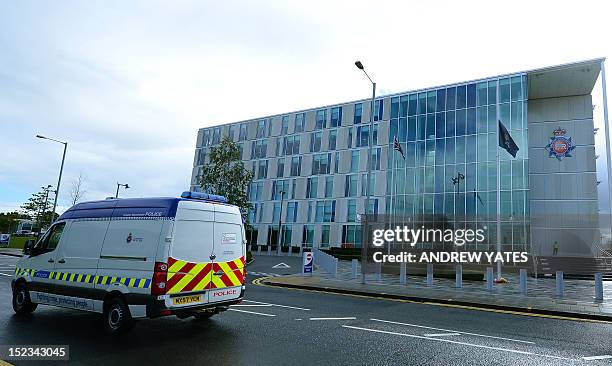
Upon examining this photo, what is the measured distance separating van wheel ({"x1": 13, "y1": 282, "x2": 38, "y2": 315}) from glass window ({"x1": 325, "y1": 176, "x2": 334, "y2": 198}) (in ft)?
137

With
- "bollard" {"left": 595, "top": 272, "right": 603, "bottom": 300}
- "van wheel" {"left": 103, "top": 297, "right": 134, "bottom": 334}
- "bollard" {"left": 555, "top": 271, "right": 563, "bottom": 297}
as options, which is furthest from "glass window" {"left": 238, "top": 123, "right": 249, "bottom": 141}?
"van wheel" {"left": 103, "top": 297, "right": 134, "bottom": 334}

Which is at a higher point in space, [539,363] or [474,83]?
[474,83]

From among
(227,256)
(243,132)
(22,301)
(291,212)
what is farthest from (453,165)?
(22,301)

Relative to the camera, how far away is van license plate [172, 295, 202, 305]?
22.0 ft

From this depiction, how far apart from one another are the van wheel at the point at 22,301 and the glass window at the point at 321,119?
4503 cm

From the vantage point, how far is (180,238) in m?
6.93

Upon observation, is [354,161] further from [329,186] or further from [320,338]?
[320,338]

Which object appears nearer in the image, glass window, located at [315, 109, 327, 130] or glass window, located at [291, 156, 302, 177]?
glass window, located at [315, 109, 327, 130]

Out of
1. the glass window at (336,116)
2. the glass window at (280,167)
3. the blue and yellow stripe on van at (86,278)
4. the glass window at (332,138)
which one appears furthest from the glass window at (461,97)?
the blue and yellow stripe on van at (86,278)

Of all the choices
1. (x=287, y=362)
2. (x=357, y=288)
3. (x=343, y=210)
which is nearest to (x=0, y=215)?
(x=343, y=210)

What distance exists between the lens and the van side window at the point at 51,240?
8.35 meters

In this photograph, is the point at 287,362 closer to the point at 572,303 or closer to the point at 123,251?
the point at 123,251

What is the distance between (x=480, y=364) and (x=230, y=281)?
15.0ft

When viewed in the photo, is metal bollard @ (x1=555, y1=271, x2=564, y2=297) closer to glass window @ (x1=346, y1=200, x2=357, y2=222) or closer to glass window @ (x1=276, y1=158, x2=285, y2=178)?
glass window @ (x1=346, y1=200, x2=357, y2=222)
